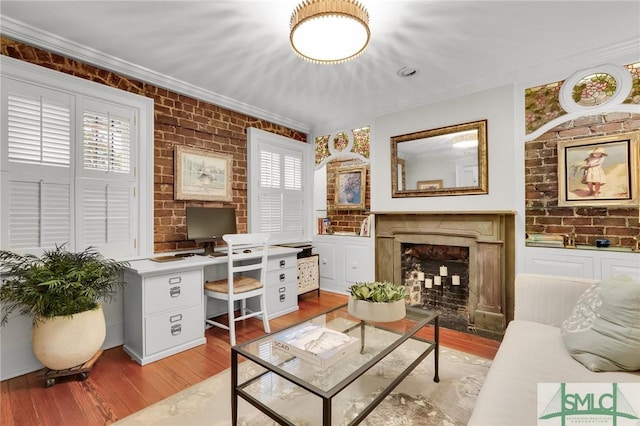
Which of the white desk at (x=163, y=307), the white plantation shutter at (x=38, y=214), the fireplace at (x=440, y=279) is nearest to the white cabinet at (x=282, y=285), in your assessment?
the white desk at (x=163, y=307)

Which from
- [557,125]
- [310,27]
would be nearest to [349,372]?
[310,27]

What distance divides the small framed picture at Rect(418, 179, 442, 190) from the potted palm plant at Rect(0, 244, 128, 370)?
123 inches

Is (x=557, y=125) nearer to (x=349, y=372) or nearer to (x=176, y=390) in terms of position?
(x=349, y=372)

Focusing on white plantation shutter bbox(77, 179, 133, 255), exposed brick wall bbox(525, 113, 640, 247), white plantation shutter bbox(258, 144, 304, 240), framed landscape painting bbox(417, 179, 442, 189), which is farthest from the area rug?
white plantation shutter bbox(258, 144, 304, 240)

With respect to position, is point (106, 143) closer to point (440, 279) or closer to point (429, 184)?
point (429, 184)

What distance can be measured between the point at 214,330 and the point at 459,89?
11.6 feet

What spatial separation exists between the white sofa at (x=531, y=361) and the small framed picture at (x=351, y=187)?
236 centimetres

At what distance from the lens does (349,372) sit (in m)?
1.38

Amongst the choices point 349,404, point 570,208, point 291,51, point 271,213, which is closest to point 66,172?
point 291,51

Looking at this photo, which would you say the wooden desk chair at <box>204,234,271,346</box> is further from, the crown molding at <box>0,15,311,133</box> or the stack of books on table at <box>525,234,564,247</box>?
the stack of books on table at <box>525,234,564,247</box>

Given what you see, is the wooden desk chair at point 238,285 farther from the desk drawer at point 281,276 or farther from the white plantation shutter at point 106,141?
the white plantation shutter at point 106,141

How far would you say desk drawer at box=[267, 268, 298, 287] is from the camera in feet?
10.9

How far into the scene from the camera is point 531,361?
1.46 meters

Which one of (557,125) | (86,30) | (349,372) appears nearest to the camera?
(349,372)
